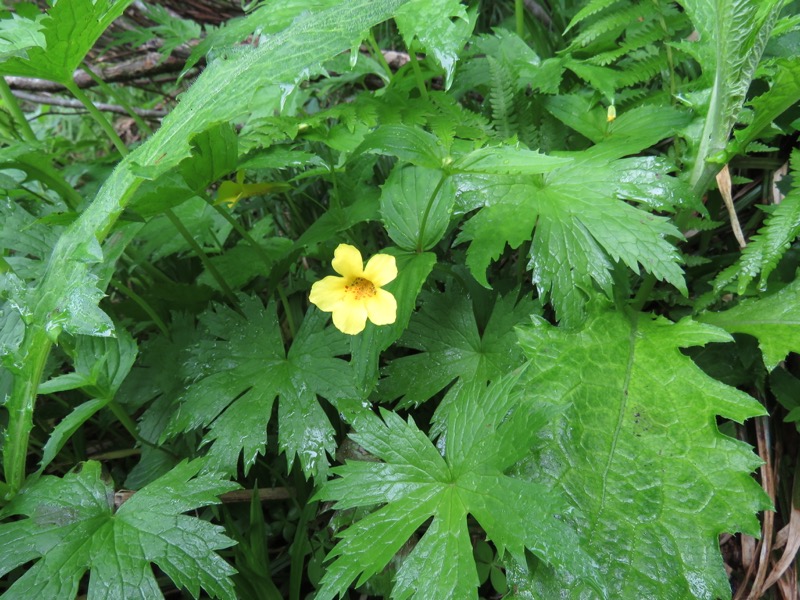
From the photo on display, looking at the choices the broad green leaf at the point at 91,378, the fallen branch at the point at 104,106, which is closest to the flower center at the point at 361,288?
the broad green leaf at the point at 91,378

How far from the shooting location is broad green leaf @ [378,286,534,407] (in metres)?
1.38

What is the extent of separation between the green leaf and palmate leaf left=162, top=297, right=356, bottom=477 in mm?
151

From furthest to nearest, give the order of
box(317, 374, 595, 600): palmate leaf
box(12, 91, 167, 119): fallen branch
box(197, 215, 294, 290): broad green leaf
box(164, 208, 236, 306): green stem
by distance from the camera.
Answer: box(12, 91, 167, 119): fallen branch < box(197, 215, 294, 290): broad green leaf < box(164, 208, 236, 306): green stem < box(317, 374, 595, 600): palmate leaf

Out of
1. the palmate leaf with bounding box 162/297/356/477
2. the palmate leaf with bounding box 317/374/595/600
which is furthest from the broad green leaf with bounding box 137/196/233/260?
the palmate leaf with bounding box 317/374/595/600

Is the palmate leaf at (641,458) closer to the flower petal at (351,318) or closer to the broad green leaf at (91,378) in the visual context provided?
the flower petal at (351,318)

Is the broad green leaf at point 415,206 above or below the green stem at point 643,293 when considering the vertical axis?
above

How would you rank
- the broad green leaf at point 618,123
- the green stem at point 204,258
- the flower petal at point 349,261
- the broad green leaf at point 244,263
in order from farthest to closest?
the broad green leaf at point 244,263
the green stem at point 204,258
the broad green leaf at point 618,123
the flower petal at point 349,261

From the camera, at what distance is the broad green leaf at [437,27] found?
129 cm

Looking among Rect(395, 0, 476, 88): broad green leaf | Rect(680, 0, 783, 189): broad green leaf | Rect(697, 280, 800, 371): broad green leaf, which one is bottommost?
Rect(697, 280, 800, 371): broad green leaf

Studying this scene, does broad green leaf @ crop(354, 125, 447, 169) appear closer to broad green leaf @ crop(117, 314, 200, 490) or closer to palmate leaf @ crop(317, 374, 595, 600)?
palmate leaf @ crop(317, 374, 595, 600)

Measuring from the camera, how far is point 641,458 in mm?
1149

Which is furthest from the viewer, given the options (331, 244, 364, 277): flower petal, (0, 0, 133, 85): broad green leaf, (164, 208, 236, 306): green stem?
(164, 208, 236, 306): green stem

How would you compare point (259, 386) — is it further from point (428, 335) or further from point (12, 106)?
point (12, 106)

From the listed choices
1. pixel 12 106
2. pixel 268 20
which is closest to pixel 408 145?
pixel 268 20
